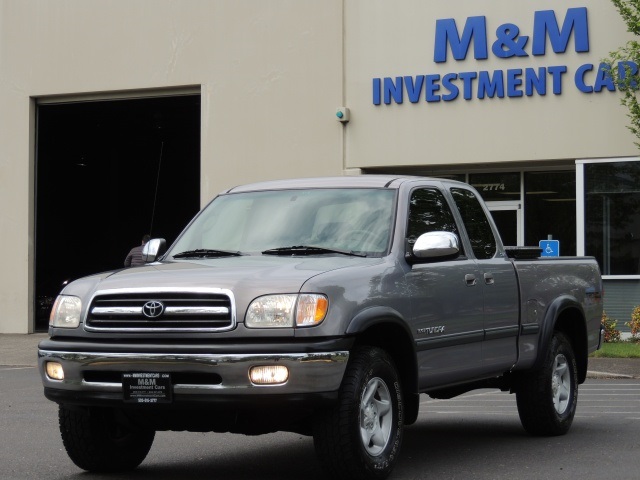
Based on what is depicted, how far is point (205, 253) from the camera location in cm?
850

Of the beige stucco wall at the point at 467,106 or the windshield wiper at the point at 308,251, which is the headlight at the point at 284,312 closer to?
the windshield wiper at the point at 308,251

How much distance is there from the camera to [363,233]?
27.5ft

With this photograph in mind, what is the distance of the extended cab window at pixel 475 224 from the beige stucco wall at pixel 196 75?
15.2 m

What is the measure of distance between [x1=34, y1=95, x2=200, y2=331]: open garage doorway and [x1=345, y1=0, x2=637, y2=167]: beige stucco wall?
4.65 meters

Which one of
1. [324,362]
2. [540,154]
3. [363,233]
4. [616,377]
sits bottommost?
[616,377]

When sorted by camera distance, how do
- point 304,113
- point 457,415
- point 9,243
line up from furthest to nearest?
point 9,243
point 304,113
point 457,415

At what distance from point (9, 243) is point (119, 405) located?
21.4 metres

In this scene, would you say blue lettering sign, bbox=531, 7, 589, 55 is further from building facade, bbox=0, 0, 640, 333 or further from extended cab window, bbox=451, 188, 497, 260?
extended cab window, bbox=451, 188, 497, 260

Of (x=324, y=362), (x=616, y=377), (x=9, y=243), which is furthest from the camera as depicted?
(x=9, y=243)

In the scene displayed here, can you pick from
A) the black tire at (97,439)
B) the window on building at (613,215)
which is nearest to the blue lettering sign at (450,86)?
the window on building at (613,215)

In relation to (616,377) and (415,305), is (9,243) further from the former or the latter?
(415,305)

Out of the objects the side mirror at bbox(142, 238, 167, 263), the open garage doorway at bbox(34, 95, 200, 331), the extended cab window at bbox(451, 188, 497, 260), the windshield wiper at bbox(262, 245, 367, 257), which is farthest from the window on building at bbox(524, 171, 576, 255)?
the windshield wiper at bbox(262, 245, 367, 257)

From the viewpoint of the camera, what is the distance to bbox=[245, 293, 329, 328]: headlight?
7.06 m

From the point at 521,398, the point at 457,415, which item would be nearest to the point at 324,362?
the point at 521,398
